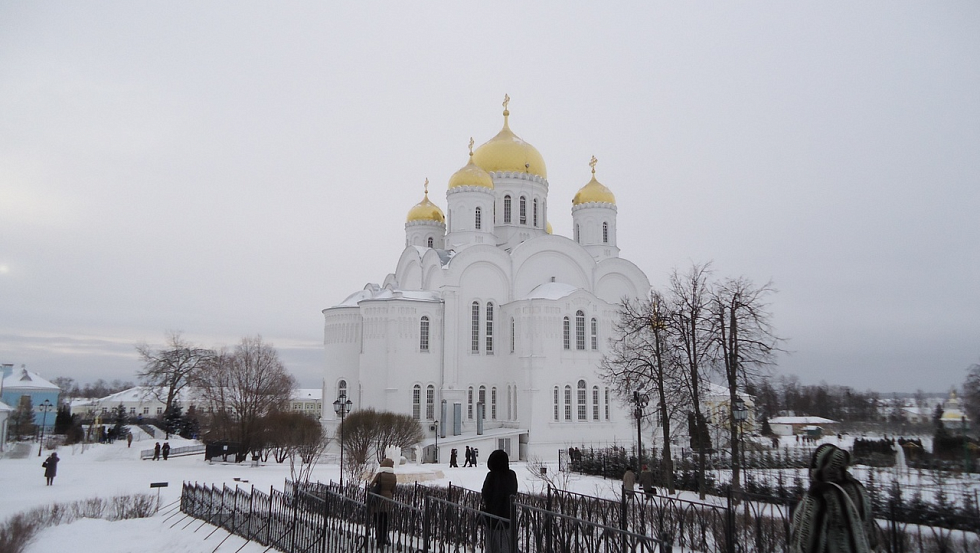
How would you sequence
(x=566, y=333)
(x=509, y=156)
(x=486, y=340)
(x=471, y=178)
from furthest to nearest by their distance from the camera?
(x=509, y=156)
(x=471, y=178)
(x=486, y=340)
(x=566, y=333)

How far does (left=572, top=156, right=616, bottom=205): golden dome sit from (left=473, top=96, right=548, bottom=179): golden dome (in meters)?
2.60

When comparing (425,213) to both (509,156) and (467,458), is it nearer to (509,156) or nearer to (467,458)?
(509,156)

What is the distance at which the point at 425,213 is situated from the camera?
144 feet

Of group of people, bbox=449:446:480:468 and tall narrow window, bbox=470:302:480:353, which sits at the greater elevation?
tall narrow window, bbox=470:302:480:353

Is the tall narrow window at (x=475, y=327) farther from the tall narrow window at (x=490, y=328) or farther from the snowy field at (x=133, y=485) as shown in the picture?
the snowy field at (x=133, y=485)

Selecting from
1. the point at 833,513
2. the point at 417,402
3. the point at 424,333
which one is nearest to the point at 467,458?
the point at 417,402

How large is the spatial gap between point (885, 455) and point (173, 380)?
45.4 m

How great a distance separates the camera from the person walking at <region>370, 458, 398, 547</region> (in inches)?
376

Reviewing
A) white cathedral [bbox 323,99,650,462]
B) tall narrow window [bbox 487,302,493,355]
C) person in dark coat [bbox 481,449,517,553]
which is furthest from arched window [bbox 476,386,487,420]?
person in dark coat [bbox 481,449,517,553]

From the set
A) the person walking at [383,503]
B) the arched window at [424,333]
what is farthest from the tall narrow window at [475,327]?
the person walking at [383,503]

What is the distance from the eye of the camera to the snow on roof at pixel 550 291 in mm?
35688

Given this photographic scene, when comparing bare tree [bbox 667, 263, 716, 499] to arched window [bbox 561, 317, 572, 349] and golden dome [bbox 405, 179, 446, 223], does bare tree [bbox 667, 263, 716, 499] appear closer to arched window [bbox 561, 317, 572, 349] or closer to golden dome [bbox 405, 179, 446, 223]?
arched window [bbox 561, 317, 572, 349]

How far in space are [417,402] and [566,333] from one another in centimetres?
876

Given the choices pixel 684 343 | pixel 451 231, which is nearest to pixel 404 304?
pixel 451 231
